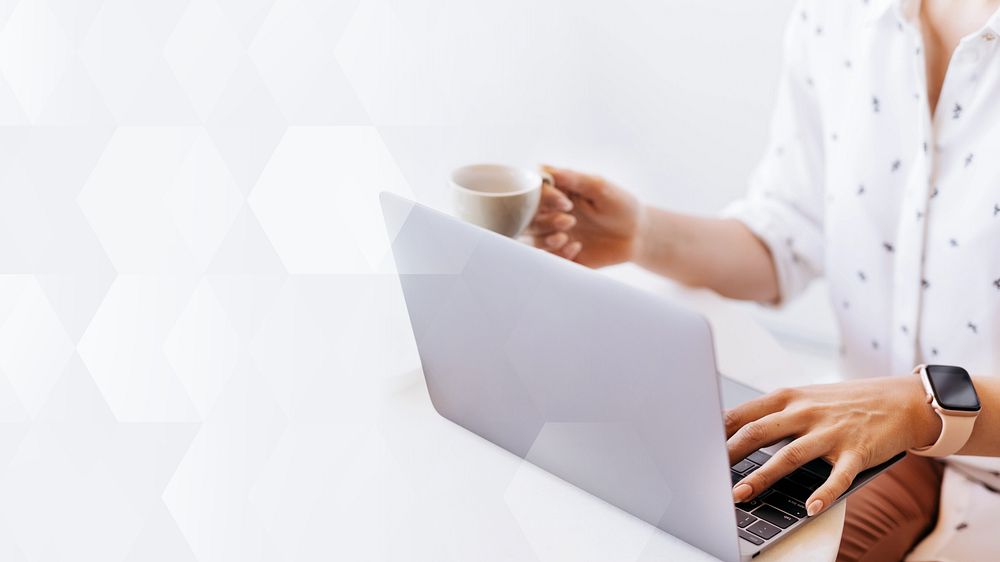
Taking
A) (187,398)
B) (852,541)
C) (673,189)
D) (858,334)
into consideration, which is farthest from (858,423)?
(673,189)

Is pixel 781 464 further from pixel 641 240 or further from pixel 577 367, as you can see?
pixel 641 240

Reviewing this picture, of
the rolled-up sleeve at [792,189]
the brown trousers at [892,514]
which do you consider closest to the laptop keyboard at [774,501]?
the brown trousers at [892,514]

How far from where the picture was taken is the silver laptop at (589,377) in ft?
2.15

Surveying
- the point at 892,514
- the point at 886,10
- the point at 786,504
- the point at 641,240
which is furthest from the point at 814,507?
the point at 886,10

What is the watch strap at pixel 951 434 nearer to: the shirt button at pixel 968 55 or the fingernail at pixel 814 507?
the fingernail at pixel 814 507

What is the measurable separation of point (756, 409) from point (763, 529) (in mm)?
118

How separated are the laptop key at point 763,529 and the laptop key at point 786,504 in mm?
25

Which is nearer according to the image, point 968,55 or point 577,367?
point 577,367

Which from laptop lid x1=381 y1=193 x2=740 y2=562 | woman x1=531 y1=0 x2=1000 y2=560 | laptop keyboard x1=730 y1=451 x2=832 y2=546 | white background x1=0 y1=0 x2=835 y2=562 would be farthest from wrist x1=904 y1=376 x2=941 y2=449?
white background x1=0 y1=0 x2=835 y2=562

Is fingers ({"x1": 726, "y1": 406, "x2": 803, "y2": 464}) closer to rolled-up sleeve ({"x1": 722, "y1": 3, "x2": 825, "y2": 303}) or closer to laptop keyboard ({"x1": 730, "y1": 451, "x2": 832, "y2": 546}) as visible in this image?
laptop keyboard ({"x1": 730, "y1": 451, "x2": 832, "y2": 546})

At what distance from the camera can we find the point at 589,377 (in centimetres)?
71

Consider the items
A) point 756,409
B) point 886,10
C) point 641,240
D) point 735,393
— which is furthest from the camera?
point 641,240

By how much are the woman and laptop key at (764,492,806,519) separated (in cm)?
9

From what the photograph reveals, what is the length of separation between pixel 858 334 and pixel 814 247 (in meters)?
0.13
